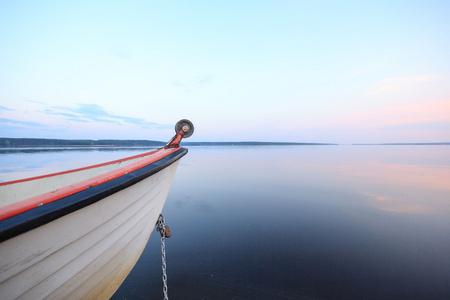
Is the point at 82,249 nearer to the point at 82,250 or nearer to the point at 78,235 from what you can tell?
the point at 82,250

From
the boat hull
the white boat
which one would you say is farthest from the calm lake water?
the white boat

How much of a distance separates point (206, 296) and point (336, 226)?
15.2 ft

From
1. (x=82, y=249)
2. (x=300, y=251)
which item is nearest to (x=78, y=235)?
(x=82, y=249)

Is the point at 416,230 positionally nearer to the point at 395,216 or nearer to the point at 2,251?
the point at 395,216

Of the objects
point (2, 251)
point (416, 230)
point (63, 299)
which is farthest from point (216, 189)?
point (2, 251)

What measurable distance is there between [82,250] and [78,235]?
0.22 meters

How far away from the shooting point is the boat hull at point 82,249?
125cm

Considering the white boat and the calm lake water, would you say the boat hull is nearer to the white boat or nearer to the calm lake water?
the white boat

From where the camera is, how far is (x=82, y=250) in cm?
173

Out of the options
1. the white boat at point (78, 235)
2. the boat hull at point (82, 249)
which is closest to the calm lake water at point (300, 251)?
the boat hull at point (82, 249)

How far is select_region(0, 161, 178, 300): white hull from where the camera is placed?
1.25 metres

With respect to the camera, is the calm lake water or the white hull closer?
the white hull

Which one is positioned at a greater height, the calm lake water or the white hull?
the white hull

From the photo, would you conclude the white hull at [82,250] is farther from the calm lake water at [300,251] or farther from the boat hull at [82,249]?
the calm lake water at [300,251]
